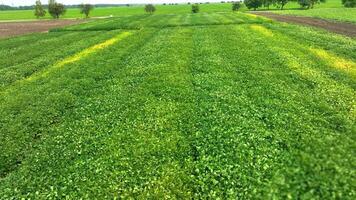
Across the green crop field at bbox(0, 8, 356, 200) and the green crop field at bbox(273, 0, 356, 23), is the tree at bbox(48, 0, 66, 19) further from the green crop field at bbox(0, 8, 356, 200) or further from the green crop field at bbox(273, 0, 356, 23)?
the green crop field at bbox(0, 8, 356, 200)

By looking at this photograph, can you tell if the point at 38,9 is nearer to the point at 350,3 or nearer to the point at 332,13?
the point at 332,13

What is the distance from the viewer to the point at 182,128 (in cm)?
1502

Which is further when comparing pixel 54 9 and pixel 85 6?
pixel 85 6

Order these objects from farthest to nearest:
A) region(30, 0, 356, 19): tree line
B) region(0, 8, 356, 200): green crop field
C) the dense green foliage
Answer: region(30, 0, 356, 19): tree line
the dense green foliage
region(0, 8, 356, 200): green crop field

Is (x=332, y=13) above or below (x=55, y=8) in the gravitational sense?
below

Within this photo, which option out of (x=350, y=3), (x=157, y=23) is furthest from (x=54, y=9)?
(x=350, y=3)

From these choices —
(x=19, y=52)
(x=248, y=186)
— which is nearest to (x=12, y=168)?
(x=248, y=186)

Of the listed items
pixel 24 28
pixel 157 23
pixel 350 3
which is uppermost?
pixel 350 3

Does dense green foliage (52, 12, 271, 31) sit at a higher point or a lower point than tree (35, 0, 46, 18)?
lower

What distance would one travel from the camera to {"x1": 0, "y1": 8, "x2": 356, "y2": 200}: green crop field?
10.6 meters

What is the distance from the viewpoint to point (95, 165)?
1200 centimetres

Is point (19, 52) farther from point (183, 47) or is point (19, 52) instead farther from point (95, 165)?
point (95, 165)

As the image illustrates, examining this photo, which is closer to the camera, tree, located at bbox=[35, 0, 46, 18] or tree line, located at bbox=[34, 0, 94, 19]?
tree line, located at bbox=[34, 0, 94, 19]

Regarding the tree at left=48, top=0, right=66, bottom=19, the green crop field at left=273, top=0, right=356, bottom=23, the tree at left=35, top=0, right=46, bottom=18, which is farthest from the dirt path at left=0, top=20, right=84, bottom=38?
the green crop field at left=273, top=0, right=356, bottom=23
